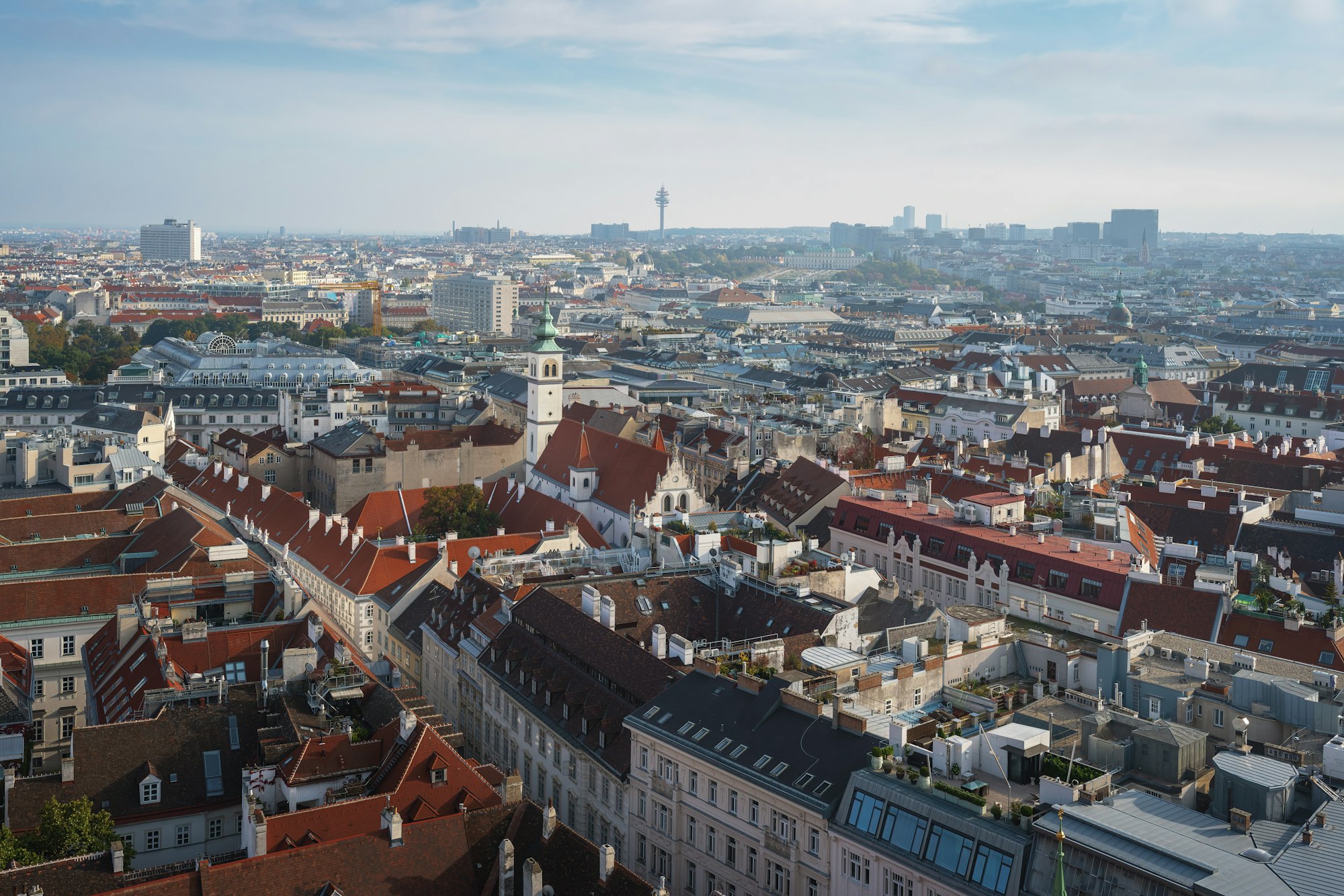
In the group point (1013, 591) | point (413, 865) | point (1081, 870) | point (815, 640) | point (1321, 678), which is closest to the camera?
point (1081, 870)

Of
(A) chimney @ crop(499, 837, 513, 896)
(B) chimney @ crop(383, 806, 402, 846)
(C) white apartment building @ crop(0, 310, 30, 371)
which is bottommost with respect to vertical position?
(A) chimney @ crop(499, 837, 513, 896)

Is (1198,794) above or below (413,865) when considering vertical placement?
above

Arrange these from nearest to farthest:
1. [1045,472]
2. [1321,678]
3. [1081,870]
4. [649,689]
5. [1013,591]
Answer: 1. [1081,870]
2. [1321,678]
3. [649,689]
4. [1013,591]
5. [1045,472]

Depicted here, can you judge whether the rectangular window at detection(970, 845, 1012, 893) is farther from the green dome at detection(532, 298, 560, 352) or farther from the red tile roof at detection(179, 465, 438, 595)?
the green dome at detection(532, 298, 560, 352)

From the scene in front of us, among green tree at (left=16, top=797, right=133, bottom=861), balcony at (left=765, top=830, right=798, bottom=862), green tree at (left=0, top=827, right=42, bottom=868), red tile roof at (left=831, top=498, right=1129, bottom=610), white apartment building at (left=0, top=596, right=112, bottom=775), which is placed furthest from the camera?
red tile roof at (left=831, top=498, right=1129, bottom=610)

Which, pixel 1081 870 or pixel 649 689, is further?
pixel 649 689

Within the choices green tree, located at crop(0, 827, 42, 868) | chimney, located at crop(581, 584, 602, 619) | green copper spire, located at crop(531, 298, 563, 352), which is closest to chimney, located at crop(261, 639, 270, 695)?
green tree, located at crop(0, 827, 42, 868)

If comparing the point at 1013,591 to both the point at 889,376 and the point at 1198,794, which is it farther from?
the point at 889,376

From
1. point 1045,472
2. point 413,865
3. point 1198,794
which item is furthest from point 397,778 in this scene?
point 1045,472

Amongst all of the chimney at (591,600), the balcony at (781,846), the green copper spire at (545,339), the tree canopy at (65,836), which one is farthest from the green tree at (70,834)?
the green copper spire at (545,339)
